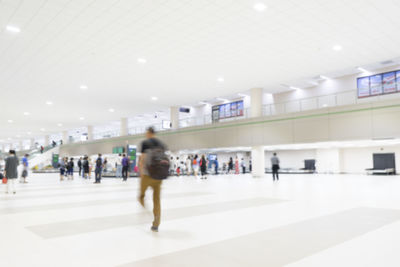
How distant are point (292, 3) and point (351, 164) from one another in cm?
2130

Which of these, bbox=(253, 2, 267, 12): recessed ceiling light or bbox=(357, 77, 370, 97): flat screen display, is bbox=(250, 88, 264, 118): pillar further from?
bbox=(253, 2, 267, 12): recessed ceiling light

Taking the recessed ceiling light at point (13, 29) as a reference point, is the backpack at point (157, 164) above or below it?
below

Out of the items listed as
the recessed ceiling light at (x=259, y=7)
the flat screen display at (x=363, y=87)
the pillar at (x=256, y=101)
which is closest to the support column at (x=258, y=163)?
the pillar at (x=256, y=101)

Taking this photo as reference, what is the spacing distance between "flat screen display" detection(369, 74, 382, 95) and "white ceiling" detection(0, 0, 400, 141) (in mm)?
3219

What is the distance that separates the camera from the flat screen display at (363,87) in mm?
22084

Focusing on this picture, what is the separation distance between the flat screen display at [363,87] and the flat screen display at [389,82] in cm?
108

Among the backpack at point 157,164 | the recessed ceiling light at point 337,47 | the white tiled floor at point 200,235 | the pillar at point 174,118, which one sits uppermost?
the recessed ceiling light at point 337,47

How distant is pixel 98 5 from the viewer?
1176 cm

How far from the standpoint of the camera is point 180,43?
616 inches

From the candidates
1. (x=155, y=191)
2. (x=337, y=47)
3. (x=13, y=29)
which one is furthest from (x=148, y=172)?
(x=337, y=47)

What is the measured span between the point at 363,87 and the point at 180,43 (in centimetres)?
1460

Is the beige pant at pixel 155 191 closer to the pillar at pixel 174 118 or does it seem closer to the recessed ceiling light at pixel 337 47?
the recessed ceiling light at pixel 337 47

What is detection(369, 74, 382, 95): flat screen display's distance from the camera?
21.5 meters

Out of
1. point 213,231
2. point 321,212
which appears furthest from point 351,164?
point 213,231
